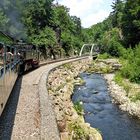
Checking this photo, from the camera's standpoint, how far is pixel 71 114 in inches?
683

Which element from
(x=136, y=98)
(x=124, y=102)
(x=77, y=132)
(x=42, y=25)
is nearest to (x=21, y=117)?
(x=77, y=132)

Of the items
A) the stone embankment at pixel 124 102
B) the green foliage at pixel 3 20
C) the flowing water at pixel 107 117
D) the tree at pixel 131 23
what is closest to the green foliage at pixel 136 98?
the stone embankment at pixel 124 102

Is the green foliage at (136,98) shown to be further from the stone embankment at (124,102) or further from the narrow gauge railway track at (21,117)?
the narrow gauge railway track at (21,117)

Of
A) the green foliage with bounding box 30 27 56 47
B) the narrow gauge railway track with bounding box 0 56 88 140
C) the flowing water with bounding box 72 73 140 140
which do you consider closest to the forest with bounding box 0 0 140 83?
the green foliage with bounding box 30 27 56 47

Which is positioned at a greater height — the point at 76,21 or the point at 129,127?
the point at 76,21

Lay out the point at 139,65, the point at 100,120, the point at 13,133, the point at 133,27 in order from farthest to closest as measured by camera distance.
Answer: the point at 133,27 < the point at 139,65 < the point at 100,120 < the point at 13,133

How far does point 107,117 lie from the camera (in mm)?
22734

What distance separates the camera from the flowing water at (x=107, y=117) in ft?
60.7

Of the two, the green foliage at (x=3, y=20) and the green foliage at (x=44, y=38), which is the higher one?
the green foliage at (x=3, y=20)

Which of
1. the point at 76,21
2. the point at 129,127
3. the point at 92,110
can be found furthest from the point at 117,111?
the point at 76,21

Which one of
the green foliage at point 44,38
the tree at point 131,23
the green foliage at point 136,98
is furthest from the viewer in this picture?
the tree at point 131,23

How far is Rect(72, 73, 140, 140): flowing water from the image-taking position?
18516 millimetres

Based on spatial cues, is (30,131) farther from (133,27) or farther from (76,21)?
(76,21)

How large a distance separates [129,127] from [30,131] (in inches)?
393
